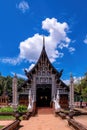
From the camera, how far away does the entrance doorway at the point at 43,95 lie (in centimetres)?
4425

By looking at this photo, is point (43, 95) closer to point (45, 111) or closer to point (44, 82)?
point (44, 82)

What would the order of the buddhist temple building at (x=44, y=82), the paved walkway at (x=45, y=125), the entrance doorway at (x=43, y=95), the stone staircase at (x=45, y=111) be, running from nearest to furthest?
the paved walkway at (x=45, y=125), the stone staircase at (x=45, y=111), the buddhist temple building at (x=44, y=82), the entrance doorway at (x=43, y=95)

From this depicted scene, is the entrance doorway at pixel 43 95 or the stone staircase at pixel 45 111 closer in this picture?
the stone staircase at pixel 45 111

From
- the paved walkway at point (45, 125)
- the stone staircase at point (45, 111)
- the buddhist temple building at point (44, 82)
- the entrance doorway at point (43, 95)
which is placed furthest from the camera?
the entrance doorway at point (43, 95)

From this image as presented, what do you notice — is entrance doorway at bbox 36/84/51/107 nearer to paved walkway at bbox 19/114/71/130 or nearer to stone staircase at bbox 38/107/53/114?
stone staircase at bbox 38/107/53/114

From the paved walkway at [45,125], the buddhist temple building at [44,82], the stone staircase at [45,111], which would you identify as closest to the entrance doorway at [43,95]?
the buddhist temple building at [44,82]

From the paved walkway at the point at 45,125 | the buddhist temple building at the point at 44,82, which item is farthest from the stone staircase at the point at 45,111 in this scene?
the paved walkway at the point at 45,125

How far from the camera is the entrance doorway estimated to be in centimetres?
4425

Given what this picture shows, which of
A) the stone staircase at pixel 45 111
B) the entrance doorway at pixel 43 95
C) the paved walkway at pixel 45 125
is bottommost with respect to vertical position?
the paved walkway at pixel 45 125

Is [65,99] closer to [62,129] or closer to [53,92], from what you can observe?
[53,92]

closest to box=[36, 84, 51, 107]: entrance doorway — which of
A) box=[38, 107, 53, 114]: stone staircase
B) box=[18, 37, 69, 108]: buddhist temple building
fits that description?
box=[18, 37, 69, 108]: buddhist temple building

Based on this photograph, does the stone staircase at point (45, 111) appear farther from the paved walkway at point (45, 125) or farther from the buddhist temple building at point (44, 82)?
the paved walkway at point (45, 125)

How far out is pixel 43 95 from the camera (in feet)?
165

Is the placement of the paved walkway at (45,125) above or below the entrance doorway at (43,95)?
below
